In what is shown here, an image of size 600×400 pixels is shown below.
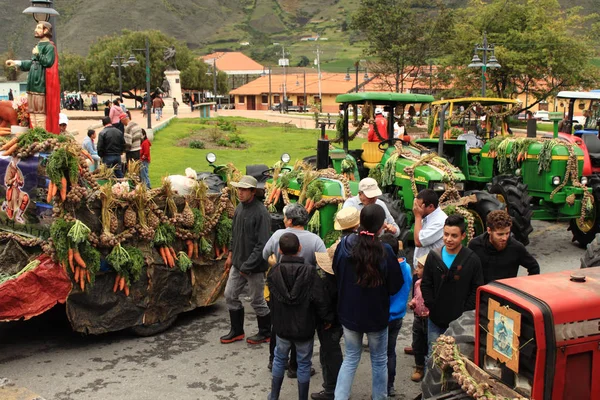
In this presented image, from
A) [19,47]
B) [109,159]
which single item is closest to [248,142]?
[109,159]

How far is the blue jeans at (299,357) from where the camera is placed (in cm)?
539

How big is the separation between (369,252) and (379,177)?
18.5 ft

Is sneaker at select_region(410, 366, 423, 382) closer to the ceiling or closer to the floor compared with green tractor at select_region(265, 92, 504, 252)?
closer to the floor

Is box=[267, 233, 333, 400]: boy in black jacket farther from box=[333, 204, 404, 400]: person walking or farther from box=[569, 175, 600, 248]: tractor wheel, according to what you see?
box=[569, 175, 600, 248]: tractor wheel

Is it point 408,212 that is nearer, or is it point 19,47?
point 408,212

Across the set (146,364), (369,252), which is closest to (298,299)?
(369,252)

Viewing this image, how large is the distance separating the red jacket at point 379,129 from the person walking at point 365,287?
5.85 meters

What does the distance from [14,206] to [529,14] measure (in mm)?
36346

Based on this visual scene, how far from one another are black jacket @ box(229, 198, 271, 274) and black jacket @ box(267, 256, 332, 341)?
1.50m

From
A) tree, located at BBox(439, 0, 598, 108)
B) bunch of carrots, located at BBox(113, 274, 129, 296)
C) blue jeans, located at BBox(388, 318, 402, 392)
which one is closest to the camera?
blue jeans, located at BBox(388, 318, 402, 392)

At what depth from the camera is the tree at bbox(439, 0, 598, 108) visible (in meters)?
35.8

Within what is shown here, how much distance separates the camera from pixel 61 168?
6422mm

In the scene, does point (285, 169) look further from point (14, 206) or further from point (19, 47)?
point (19, 47)

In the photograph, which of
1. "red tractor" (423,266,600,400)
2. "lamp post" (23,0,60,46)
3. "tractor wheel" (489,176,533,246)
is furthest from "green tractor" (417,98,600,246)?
"lamp post" (23,0,60,46)
